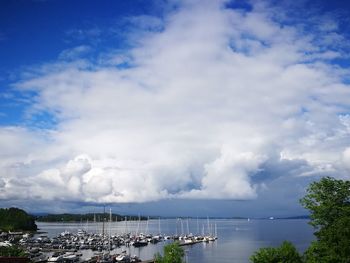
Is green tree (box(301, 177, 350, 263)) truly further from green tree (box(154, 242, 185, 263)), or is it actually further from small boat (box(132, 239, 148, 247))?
small boat (box(132, 239, 148, 247))

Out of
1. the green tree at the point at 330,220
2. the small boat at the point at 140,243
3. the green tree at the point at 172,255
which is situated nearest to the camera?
the green tree at the point at 330,220

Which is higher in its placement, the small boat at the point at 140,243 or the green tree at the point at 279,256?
the green tree at the point at 279,256

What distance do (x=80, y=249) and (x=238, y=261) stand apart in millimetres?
68659

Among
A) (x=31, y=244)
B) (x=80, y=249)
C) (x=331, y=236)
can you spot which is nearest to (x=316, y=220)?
(x=331, y=236)

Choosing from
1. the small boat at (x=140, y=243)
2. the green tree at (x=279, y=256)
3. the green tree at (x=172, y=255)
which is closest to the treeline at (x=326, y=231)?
the green tree at (x=279, y=256)

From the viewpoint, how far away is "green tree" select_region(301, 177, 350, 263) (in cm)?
4572

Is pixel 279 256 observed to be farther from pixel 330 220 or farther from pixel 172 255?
pixel 172 255

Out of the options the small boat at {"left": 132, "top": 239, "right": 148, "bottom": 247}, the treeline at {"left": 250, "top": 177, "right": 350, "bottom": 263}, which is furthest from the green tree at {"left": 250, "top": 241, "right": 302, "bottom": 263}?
the small boat at {"left": 132, "top": 239, "right": 148, "bottom": 247}

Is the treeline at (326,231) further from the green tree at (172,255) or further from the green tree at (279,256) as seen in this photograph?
the green tree at (172,255)

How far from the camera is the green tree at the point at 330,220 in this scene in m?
45.7

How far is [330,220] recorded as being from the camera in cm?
5428

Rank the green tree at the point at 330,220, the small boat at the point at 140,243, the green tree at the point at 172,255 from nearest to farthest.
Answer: the green tree at the point at 330,220 → the green tree at the point at 172,255 → the small boat at the point at 140,243

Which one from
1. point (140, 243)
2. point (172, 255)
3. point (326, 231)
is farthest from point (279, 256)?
point (140, 243)

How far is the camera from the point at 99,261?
11794cm
